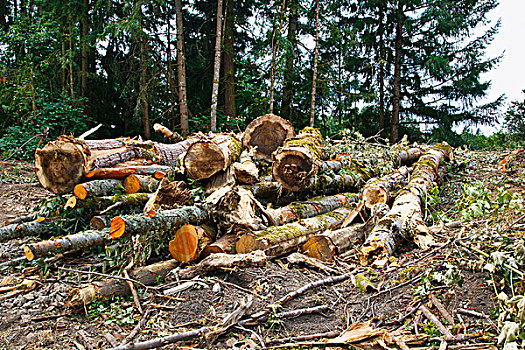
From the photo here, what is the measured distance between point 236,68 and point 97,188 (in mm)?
11640

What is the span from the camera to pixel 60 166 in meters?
4.97

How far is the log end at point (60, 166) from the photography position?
16.2 ft

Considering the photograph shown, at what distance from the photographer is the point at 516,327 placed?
1.92 meters

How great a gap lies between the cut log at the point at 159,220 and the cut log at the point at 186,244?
10cm

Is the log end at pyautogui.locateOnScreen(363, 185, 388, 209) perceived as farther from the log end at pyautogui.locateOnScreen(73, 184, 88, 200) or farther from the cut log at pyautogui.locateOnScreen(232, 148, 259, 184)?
the log end at pyautogui.locateOnScreen(73, 184, 88, 200)

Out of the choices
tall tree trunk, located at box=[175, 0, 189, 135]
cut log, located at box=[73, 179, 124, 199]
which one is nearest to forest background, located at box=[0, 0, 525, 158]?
tall tree trunk, located at box=[175, 0, 189, 135]

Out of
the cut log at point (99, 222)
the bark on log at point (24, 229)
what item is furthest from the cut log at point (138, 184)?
the bark on log at point (24, 229)

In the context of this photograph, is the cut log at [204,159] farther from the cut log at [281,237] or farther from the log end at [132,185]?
the cut log at [281,237]

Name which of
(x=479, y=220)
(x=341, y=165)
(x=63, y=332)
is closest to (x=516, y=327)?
(x=479, y=220)

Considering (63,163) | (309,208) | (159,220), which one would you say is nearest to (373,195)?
(309,208)

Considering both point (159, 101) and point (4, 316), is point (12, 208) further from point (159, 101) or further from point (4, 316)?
point (159, 101)

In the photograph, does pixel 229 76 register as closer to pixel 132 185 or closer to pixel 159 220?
pixel 132 185

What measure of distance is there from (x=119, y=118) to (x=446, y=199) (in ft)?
41.5

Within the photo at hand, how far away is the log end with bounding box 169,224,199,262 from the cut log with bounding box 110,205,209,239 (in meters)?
0.11
